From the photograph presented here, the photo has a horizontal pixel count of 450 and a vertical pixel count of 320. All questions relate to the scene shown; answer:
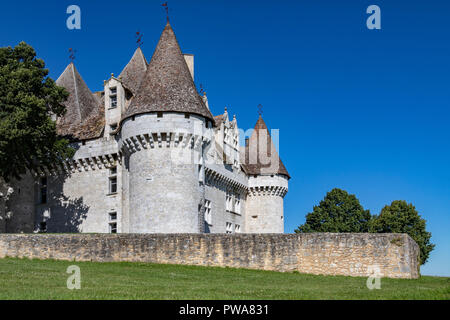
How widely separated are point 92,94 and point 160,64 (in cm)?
1071

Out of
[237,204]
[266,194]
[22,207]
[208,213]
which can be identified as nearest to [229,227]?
[237,204]

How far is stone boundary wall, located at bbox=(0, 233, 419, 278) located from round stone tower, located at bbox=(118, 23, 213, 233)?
20.3 ft

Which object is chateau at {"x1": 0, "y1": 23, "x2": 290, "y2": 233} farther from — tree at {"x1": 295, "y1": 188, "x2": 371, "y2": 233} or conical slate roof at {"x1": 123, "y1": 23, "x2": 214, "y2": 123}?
tree at {"x1": 295, "y1": 188, "x2": 371, "y2": 233}

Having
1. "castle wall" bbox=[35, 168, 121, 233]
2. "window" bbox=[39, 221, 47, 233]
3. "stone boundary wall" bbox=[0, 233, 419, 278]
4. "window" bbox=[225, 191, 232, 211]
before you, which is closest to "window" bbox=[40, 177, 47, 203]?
"castle wall" bbox=[35, 168, 121, 233]

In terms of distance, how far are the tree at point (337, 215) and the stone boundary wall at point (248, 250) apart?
30.9 metres

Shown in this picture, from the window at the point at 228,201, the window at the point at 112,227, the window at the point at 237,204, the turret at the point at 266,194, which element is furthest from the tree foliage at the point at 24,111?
the turret at the point at 266,194

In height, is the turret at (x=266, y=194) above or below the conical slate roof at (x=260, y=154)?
below

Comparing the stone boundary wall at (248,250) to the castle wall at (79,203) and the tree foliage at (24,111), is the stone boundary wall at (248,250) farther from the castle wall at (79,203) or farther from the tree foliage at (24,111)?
the castle wall at (79,203)

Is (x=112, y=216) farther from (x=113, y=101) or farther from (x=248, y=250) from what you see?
(x=248, y=250)

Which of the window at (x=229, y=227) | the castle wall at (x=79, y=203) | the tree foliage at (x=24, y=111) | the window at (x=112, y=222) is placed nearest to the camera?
the tree foliage at (x=24, y=111)

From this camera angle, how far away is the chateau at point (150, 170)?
1294 inches

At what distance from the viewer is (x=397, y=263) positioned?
75.9 feet
